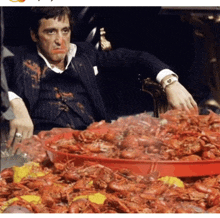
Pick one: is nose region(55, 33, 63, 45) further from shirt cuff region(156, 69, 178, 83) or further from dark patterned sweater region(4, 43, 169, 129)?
shirt cuff region(156, 69, 178, 83)

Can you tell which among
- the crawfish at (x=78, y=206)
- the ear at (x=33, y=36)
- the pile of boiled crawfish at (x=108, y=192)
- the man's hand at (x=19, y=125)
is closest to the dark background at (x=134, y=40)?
the ear at (x=33, y=36)

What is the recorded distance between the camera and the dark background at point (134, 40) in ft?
9.51

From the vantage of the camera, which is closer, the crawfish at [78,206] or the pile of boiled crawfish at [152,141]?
the crawfish at [78,206]

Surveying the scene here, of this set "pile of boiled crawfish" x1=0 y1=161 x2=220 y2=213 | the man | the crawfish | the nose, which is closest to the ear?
the man

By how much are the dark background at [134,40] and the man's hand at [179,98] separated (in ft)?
0.42

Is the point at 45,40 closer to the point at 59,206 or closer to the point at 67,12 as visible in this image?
the point at 67,12

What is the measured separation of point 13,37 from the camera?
2.86m

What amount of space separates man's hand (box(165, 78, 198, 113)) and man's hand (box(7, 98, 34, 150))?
0.96 m

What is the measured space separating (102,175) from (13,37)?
4.98 ft

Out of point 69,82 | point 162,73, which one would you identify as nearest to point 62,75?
point 69,82

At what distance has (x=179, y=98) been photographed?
271cm

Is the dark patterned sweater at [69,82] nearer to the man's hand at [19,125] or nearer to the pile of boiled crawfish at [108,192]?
the man's hand at [19,125]

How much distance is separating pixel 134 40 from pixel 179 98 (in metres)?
0.59

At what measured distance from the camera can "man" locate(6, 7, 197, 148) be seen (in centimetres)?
275
